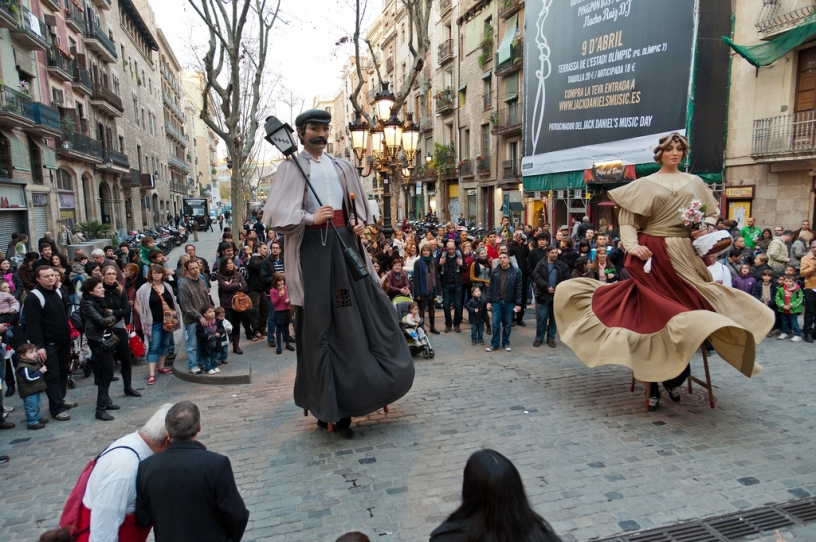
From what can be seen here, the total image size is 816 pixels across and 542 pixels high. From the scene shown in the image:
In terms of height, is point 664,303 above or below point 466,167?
below

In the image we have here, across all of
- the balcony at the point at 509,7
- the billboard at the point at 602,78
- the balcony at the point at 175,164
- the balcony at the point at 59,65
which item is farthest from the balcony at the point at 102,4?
the billboard at the point at 602,78

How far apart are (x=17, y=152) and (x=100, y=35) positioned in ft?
41.3

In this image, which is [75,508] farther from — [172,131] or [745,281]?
[172,131]

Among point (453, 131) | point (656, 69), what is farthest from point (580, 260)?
point (453, 131)

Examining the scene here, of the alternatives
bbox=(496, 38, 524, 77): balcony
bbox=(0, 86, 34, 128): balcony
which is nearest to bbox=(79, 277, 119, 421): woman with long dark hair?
bbox=(0, 86, 34, 128): balcony

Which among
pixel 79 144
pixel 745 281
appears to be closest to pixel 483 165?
pixel 79 144

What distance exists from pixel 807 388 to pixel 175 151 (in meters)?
56.6

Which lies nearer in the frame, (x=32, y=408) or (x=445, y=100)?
(x=32, y=408)

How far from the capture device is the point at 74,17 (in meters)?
24.0

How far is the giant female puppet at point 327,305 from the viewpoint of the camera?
4.36 metres

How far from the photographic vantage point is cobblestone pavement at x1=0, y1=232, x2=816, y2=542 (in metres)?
3.46

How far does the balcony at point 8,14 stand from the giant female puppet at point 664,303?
1912cm

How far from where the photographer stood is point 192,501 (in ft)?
7.67

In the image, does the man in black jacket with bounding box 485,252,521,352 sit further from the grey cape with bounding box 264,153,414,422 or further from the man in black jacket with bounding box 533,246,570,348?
the grey cape with bounding box 264,153,414,422
